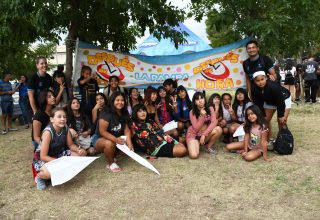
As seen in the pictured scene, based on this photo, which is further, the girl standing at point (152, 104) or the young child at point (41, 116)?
the girl standing at point (152, 104)

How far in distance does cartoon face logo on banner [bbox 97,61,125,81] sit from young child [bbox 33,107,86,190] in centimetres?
216

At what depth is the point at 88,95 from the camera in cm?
574

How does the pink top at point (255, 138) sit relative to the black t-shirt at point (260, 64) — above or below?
below

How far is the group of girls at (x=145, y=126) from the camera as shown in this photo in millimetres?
4250

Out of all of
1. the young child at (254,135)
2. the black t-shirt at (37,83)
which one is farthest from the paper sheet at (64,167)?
the young child at (254,135)

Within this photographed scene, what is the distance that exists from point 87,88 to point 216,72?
97.8 inches

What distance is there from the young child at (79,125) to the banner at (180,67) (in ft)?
4.28

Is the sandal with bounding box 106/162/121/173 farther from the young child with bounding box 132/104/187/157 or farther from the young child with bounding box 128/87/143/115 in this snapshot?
the young child with bounding box 128/87/143/115

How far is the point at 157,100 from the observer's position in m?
5.78

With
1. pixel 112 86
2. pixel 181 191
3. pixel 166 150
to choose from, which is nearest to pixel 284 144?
pixel 166 150

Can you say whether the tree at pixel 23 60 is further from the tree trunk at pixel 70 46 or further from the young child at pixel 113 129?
the young child at pixel 113 129

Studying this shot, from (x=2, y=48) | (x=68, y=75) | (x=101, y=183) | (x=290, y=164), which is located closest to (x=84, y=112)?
(x=68, y=75)

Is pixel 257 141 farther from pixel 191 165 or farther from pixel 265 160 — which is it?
pixel 191 165

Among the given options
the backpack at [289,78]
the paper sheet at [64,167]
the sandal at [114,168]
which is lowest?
the sandal at [114,168]
